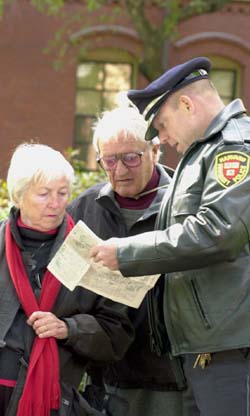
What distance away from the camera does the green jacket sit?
304 centimetres

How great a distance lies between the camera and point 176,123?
333 cm

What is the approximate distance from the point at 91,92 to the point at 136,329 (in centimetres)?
1347

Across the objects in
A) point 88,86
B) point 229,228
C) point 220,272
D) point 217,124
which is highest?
point 217,124

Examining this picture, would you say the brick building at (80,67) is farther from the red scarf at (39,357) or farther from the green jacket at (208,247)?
the green jacket at (208,247)

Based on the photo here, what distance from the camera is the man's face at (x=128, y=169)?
3.85 meters

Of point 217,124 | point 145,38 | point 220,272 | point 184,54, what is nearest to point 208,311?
point 220,272

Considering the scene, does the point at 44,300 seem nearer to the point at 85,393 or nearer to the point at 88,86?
the point at 85,393

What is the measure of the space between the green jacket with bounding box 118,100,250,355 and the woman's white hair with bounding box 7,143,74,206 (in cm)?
55

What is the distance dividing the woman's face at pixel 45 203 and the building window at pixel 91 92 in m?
13.3

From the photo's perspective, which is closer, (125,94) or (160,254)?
(160,254)

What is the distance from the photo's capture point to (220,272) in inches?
124

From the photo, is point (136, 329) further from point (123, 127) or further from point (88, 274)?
point (123, 127)

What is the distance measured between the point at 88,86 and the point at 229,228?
14232mm

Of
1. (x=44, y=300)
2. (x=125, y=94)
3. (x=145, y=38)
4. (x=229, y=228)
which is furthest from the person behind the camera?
(x=145, y=38)
